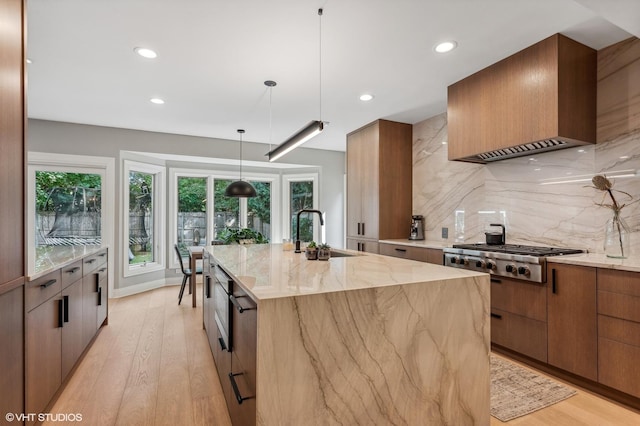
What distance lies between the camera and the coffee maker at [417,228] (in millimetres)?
4488

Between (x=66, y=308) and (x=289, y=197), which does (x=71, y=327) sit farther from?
(x=289, y=197)

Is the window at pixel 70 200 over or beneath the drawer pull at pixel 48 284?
over

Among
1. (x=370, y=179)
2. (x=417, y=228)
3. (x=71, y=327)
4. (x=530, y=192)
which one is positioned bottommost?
(x=71, y=327)

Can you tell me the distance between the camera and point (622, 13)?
1.91 m

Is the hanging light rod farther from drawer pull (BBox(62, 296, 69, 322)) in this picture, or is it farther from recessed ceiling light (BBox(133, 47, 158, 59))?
drawer pull (BBox(62, 296, 69, 322))

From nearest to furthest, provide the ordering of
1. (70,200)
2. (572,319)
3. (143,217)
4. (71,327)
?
(572,319) → (71,327) → (70,200) → (143,217)

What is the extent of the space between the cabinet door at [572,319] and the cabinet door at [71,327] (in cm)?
349

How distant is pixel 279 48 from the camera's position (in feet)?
8.91

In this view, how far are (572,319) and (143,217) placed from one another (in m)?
5.86

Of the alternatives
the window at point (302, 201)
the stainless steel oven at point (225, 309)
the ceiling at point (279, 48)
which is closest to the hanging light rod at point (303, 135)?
the ceiling at point (279, 48)

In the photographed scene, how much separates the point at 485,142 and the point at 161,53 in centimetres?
297

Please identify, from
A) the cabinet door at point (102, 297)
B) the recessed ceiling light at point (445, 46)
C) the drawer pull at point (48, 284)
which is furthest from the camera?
the cabinet door at point (102, 297)

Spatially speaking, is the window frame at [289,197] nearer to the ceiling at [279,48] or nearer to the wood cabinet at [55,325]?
the ceiling at [279,48]

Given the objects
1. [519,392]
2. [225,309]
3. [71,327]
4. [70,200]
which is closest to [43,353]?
[71,327]
